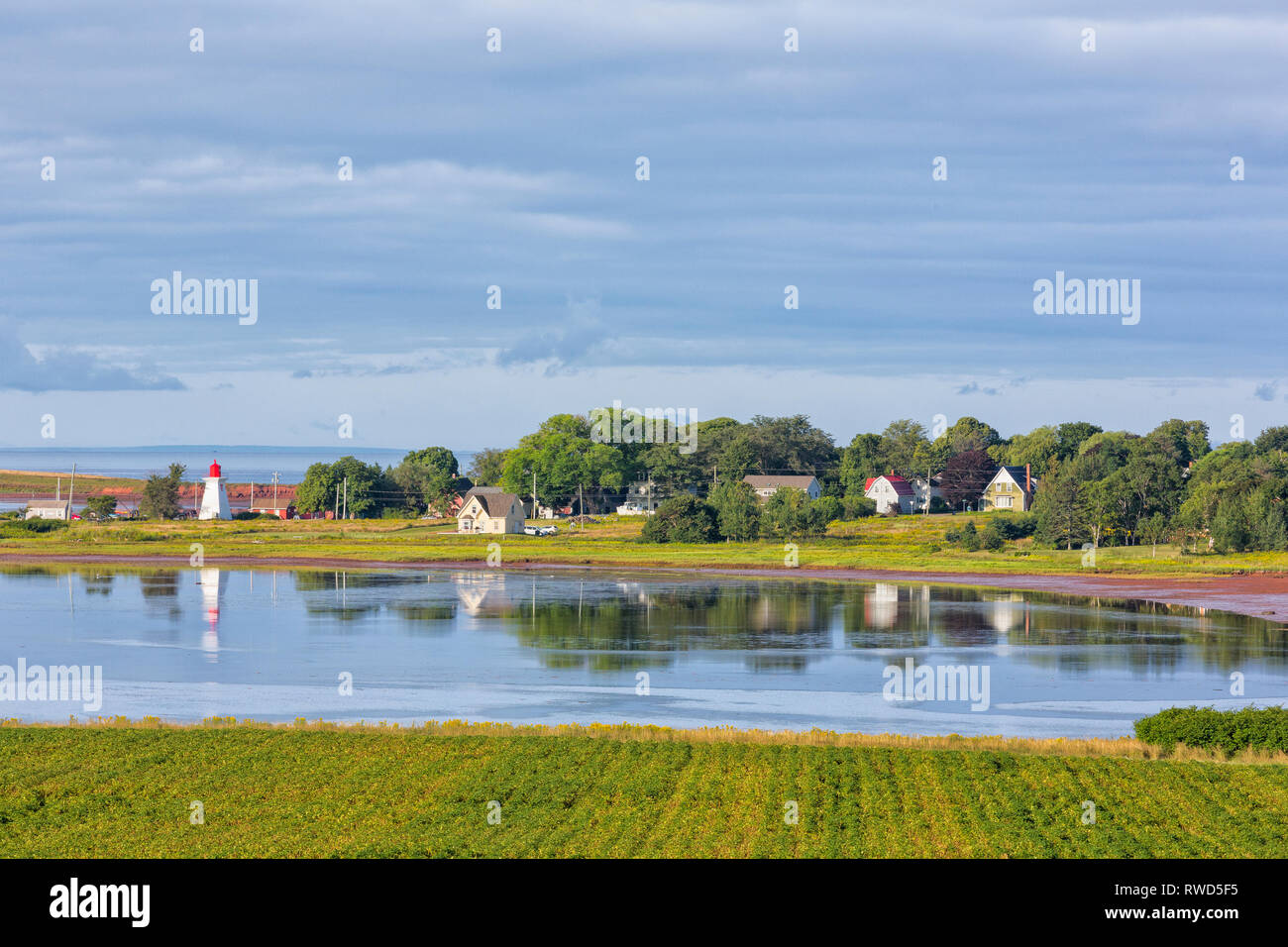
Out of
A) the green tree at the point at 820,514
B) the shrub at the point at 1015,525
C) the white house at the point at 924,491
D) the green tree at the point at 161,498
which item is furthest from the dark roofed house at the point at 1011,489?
the green tree at the point at 161,498

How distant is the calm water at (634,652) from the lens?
36.1 metres

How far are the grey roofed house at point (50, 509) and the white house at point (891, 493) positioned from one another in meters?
96.8

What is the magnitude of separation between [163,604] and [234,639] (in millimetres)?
16166

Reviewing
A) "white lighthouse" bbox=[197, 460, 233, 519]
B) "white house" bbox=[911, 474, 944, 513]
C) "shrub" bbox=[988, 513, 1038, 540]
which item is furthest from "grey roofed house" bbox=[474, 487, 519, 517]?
"white house" bbox=[911, 474, 944, 513]

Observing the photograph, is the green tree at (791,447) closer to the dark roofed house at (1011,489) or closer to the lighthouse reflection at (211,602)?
the dark roofed house at (1011,489)

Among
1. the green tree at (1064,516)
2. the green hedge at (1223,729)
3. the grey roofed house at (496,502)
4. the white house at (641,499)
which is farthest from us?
the white house at (641,499)

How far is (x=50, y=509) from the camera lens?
14500 centimetres

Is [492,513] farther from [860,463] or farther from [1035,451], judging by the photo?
[1035,451]

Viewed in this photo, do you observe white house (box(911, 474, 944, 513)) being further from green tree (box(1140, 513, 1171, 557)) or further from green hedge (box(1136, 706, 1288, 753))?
green hedge (box(1136, 706, 1288, 753))

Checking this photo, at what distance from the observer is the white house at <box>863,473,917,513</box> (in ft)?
500

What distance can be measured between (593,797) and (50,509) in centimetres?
14117

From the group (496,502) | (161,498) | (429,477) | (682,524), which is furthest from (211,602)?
(429,477)

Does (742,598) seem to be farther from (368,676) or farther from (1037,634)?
(368,676)

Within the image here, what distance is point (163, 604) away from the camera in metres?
65.7
